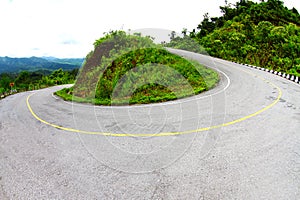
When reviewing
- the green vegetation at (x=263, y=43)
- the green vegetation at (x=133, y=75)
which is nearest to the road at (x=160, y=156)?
the green vegetation at (x=133, y=75)

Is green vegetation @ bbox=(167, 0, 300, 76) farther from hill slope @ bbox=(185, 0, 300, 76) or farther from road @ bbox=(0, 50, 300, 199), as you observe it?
road @ bbox=(0, 50, 300, 199)

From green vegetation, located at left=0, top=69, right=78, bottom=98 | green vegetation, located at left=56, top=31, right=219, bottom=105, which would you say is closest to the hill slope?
green vegetation, located at left=56, top=31, right=219, bottom=105

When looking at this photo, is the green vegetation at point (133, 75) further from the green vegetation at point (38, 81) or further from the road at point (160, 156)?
the green vegetation at point (38, 81)

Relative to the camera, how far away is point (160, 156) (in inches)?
179

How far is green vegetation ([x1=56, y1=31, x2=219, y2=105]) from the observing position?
1249 centimetres

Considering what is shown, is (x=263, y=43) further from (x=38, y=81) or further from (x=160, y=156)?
(x=38, y=81)

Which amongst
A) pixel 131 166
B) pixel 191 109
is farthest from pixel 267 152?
pixel 191 109

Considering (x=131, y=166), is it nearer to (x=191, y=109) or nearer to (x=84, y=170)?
(x=84, y=170)

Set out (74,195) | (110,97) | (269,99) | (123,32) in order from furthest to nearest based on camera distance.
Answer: (123,32), (110,97), (269,99), (74,195)

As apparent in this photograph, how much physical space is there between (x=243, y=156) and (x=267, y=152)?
2.07 ft

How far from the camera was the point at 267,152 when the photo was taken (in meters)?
4.48

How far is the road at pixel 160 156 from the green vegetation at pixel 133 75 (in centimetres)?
444

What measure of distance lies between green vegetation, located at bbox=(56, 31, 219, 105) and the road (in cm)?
444

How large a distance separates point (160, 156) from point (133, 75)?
10.1 m
